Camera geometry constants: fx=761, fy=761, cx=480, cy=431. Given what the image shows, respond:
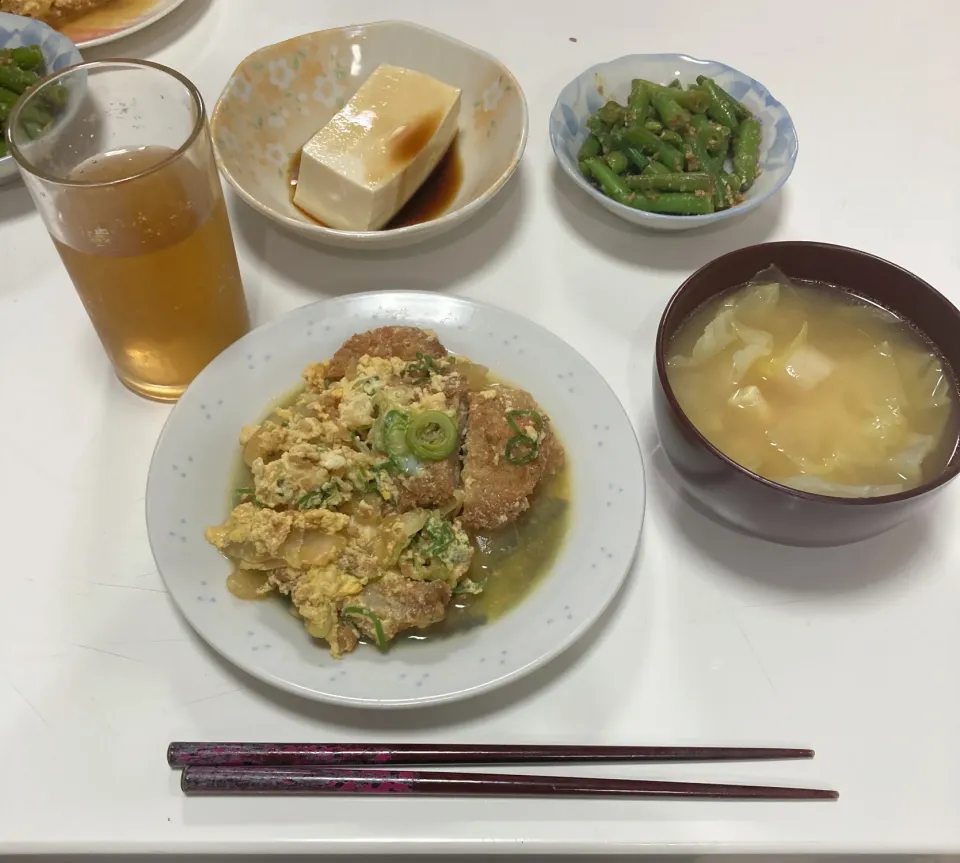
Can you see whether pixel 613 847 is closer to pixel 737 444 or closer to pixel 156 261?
pixel 737 444

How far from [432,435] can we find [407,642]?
1.14 feet

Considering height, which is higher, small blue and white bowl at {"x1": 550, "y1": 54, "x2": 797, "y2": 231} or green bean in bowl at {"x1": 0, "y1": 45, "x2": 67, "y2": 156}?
small blue and white bowl at {"x1": 550, "y1": 54, "x2": 797, "y2": 231}

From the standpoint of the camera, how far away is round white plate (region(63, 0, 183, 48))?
2087mm

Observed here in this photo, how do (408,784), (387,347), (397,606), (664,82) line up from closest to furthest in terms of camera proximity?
(408,784)
(397,606)
(387,347)
(664,82)

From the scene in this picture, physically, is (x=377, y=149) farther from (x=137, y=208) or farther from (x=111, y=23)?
(x=111, y=23)

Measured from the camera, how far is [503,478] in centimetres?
133

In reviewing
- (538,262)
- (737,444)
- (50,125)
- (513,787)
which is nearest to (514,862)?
(513,787)

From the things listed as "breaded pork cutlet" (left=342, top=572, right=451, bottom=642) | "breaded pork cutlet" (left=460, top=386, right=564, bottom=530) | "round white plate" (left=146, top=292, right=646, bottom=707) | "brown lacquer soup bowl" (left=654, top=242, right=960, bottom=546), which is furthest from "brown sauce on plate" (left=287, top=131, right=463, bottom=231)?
"breaded pork cutlet" (left=342, top=572, right=451, bottom=642)

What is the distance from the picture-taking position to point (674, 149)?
1863 mm

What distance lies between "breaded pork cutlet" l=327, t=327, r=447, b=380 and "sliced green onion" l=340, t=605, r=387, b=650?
0.46 m

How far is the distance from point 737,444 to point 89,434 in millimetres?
1231

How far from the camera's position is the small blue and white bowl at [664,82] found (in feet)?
5.76

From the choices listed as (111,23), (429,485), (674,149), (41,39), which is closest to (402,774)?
(429,485)

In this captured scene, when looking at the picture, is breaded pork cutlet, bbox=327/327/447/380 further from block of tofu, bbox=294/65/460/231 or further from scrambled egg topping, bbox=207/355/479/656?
block of tofu, bbox=294/65/460/231
